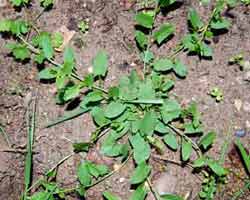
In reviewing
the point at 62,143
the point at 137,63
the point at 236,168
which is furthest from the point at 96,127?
the point at 236,168

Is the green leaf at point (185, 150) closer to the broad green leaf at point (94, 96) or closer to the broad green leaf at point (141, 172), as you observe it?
the broad green leaf at point (141, 172)

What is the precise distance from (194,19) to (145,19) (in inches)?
9.5

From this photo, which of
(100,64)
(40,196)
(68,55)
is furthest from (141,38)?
(40,196)

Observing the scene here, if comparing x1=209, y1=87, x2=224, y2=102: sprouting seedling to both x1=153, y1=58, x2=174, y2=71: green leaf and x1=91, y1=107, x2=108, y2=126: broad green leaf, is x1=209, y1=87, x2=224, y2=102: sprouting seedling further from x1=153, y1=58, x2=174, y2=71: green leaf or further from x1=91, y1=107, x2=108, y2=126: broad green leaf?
x1=91, y1=107, x2=108, y2=126: broad green leaf

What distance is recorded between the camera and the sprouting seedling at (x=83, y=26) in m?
2.71

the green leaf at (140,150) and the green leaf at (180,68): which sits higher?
the green leaf at (180,68)

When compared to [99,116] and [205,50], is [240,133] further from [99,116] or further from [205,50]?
[99,116]

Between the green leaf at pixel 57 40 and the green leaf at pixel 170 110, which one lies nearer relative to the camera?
the green leaf at pixel 170 110

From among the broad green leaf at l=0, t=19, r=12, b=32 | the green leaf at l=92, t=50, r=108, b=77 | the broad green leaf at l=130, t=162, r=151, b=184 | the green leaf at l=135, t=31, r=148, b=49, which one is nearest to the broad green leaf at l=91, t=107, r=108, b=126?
the green leaf at l=92, t=50, r=108, b=77

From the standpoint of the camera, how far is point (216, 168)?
2.51 meters

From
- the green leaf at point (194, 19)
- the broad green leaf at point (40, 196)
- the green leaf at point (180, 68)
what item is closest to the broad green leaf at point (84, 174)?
the broad green leaf at point (40, 196)

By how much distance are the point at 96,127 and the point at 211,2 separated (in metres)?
0.87

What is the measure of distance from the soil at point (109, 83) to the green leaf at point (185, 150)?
0.09 m

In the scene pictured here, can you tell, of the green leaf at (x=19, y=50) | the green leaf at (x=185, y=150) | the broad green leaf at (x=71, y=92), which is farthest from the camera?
the green leaf at (x=19, y=50)
